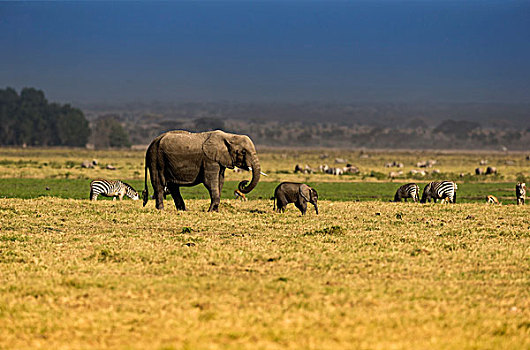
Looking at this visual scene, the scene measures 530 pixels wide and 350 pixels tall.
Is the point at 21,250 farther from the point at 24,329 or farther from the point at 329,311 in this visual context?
the point at 329,311

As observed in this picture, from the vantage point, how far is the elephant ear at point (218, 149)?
2303 centimetres

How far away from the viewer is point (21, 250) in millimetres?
14367

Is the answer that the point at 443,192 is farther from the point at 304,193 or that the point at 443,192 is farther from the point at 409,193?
the point at 304,193

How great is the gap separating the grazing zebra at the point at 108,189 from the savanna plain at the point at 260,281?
24.4 feet

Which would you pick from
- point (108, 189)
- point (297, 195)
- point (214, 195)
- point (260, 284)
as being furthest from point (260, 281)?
point (108, 189)

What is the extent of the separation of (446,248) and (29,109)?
183 metres

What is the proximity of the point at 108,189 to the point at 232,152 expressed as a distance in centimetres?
870

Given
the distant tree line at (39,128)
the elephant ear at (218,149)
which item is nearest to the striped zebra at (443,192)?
the elephant ear at (218,149)

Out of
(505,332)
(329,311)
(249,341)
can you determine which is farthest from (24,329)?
(505,332)

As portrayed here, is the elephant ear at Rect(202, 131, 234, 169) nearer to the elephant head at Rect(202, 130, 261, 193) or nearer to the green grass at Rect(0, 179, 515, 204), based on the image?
the elephant head at Rect(202, 130, 261, 193)

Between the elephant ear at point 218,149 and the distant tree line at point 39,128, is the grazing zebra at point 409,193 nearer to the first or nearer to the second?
the elephant ear at point 218,149

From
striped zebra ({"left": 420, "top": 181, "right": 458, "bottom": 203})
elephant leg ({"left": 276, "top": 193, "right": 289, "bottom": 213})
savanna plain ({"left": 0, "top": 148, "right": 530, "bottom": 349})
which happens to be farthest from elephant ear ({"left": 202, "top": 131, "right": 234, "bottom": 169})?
striped zebra ({"left": 420, "top": 181, "right": 458, "bottom": 203})

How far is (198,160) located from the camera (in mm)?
23109

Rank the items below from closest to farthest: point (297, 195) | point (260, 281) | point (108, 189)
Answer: point (260, 281) < point (297, 195) < point (108, 189)
